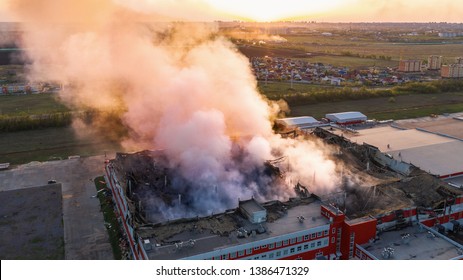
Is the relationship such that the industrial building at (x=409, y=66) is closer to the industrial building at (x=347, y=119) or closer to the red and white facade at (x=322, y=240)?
the industrial building at (x=347, y=119)

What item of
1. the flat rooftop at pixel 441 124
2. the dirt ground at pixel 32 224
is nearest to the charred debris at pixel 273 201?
the dirt ground at pixel 32 224

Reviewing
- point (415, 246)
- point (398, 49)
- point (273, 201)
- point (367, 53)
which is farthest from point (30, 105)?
point (398, 49)

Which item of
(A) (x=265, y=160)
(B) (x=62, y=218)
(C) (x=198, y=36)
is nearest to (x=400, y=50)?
(C) (x=198, y=36)

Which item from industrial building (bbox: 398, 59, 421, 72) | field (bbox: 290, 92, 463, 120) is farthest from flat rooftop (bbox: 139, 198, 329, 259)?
industrial building (bbox: 398, 59, 421, 72)

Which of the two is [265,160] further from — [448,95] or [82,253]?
[448,95]

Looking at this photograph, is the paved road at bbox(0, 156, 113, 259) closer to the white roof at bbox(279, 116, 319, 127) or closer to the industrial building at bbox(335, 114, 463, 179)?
the white roof at bbox(279, 116, 319, 127)

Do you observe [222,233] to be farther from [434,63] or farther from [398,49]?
[398,49]

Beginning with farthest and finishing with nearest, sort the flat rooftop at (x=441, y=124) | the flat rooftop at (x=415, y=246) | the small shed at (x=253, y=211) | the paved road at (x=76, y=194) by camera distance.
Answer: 1. the flat rooftop at (x=441, y=124)
2. the paved road at (x=76, y=194)
3. the small shed at (x=253, y=211)
4. the flat rooftop at (x=415, y=246)
